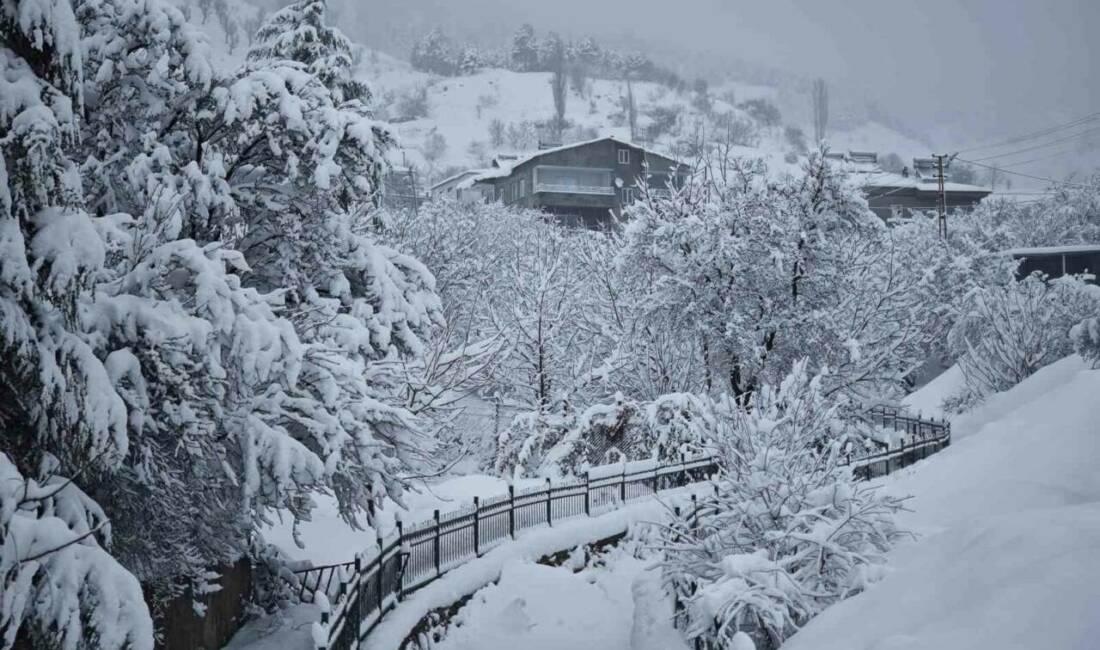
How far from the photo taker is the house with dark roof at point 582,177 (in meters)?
61.1

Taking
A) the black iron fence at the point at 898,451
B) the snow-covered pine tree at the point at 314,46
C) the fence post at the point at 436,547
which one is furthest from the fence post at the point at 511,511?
the black iron fence at the point at 898,451

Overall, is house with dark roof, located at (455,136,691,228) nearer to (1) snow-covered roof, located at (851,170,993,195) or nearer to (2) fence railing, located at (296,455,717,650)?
(1) snow-covered roof, located at (851,170,993,195)

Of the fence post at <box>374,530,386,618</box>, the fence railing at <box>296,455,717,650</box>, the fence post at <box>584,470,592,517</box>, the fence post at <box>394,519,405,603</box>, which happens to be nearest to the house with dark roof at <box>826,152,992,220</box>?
the fence railing at <box>296,455,717,650</box>

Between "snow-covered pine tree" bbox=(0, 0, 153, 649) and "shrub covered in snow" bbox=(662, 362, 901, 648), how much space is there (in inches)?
250

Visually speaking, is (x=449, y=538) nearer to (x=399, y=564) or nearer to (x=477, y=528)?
(x=477, y=528)

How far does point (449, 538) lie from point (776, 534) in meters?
5.77

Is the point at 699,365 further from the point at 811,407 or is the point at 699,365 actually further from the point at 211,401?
the point at 211,401

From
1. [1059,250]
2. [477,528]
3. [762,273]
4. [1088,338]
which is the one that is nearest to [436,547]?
[477,528]

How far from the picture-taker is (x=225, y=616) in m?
11.4

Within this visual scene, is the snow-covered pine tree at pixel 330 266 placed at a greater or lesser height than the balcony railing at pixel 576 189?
lesser

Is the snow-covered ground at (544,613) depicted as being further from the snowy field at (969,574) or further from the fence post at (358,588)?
the fence post at (358,588)

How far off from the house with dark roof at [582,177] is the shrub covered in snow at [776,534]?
162ft

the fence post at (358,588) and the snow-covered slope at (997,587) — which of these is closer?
the snow-covered slope at (997,587)

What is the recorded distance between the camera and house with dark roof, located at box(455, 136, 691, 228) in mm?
61062
